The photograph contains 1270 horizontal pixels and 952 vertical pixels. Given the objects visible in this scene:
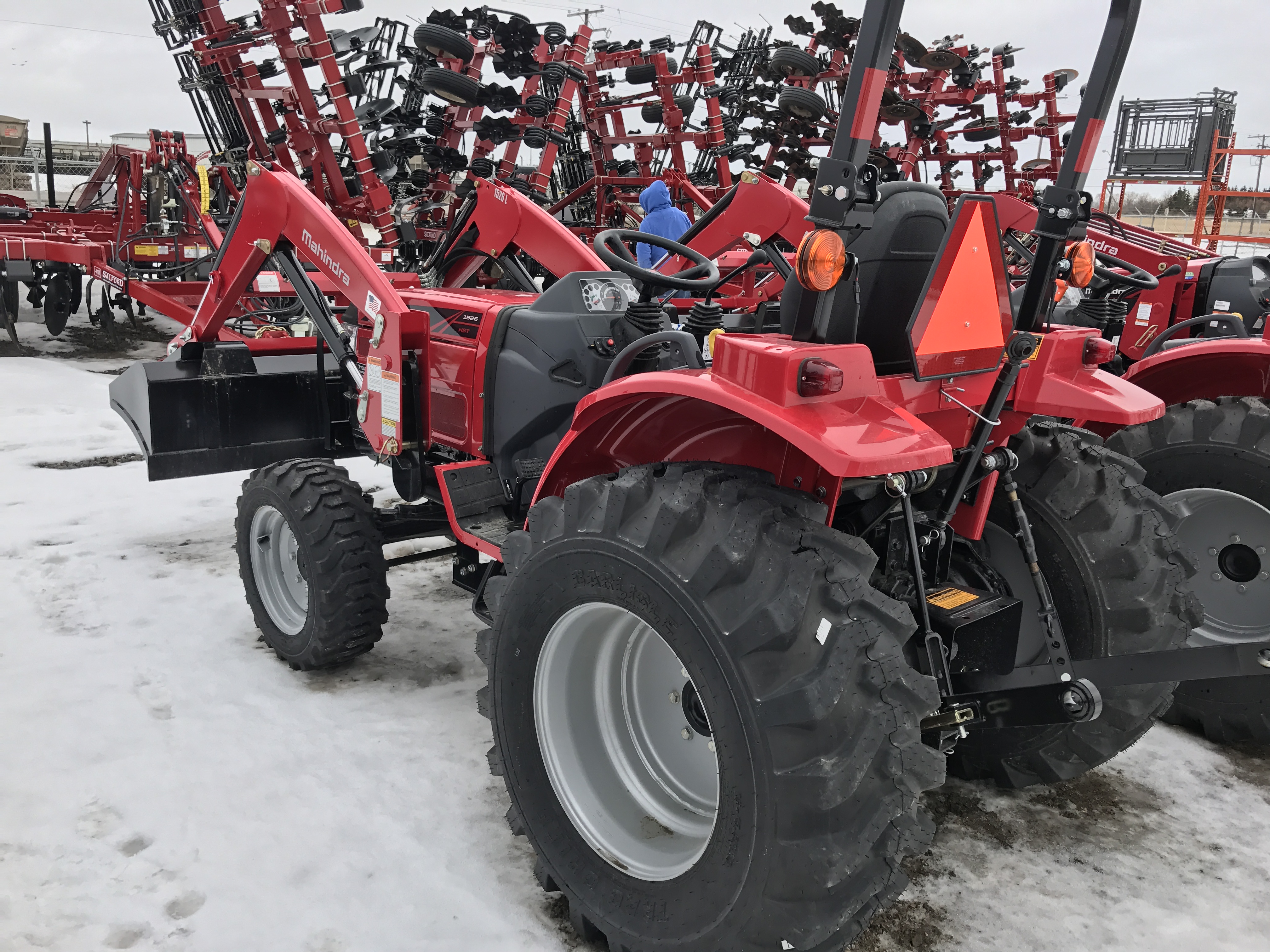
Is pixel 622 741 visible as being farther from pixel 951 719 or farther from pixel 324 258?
pixel 324 258

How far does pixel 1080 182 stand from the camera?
204 cm

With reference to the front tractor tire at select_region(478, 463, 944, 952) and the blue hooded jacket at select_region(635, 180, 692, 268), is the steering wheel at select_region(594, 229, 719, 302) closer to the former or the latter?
the front tractor tire at select_region(478, 463, 944, 952)

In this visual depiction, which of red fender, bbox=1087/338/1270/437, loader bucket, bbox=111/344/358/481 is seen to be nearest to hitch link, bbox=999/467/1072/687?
red fender, bbox=1087/338/1270/437

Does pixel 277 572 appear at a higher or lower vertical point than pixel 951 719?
lower

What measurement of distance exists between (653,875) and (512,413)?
158cm

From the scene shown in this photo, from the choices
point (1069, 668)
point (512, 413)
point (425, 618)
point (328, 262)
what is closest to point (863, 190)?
point (1069, 668)

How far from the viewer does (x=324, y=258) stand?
321 cm

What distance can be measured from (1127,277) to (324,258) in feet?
8.10

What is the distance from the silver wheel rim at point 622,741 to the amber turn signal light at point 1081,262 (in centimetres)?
123

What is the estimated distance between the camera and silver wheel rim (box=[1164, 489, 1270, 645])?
10.1 feet

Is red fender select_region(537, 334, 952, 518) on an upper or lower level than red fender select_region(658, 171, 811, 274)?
lower

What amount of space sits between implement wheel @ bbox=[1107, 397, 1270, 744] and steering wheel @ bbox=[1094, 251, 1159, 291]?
538 millimetres

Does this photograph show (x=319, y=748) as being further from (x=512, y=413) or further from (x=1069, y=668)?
(x=1069, y=668)

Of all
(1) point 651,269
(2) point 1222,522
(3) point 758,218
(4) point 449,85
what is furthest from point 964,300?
(4) point 449,85
